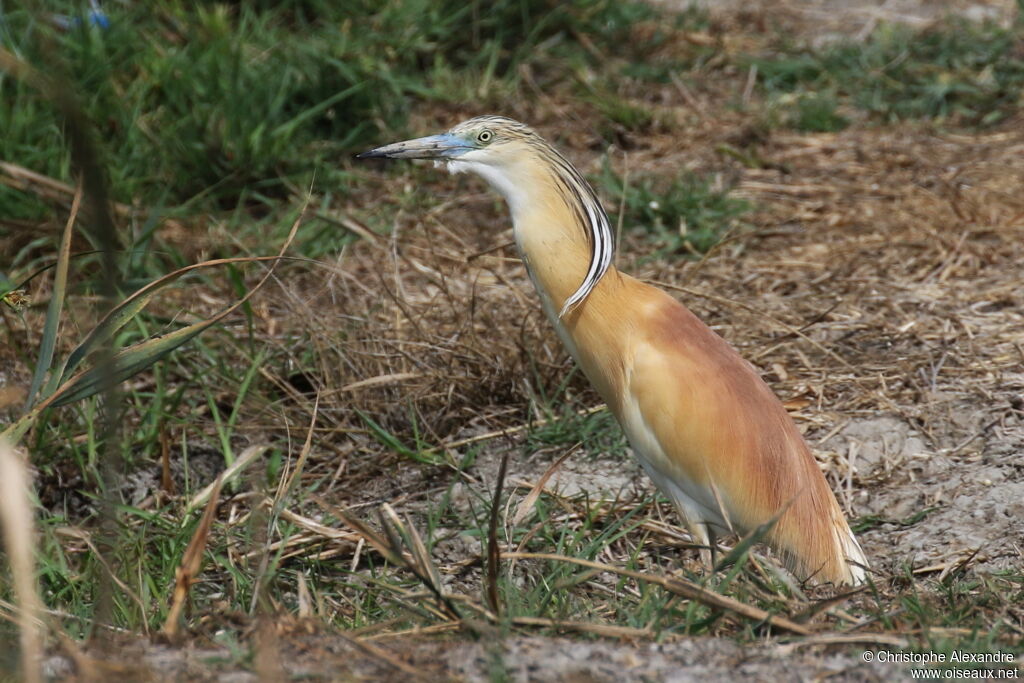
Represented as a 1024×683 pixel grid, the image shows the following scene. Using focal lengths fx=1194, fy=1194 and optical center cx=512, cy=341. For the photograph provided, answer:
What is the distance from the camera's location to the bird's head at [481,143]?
9.37 feet

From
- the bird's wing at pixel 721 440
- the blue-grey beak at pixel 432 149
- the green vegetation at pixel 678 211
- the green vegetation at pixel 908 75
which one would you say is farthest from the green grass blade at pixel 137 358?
the green vegetation at pixel 908 75

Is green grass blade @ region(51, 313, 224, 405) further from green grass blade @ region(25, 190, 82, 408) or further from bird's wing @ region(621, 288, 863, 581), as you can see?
bird's wing @ region(621, 288, 863, 581)

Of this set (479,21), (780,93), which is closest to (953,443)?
(780,93)

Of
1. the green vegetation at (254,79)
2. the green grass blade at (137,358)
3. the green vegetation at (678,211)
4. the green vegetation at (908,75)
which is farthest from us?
the green vegetation at (908,75)

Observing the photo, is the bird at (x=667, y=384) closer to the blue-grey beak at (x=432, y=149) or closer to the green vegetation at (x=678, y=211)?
the blue-grey beak at (x=432, y=149)

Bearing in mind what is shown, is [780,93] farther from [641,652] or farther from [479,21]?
[641,652]

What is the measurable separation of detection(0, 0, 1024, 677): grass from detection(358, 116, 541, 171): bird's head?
0.42m

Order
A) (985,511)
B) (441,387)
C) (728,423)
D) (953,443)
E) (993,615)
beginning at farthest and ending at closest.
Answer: (441,387)
(953,443)
(985,511)
(728,423)
(993,615)

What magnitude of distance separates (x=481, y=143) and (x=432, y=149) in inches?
5.0

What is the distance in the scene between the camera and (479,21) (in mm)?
5527

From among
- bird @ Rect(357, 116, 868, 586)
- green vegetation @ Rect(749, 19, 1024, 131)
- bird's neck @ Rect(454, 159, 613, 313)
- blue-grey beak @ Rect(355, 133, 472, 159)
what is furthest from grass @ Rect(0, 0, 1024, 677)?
bird's neck @ Rect(454, 159, 613, 313)

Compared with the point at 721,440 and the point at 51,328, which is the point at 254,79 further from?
the point at 721,440

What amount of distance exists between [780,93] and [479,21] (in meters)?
1.47

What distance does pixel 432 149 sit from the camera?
2.92 m
